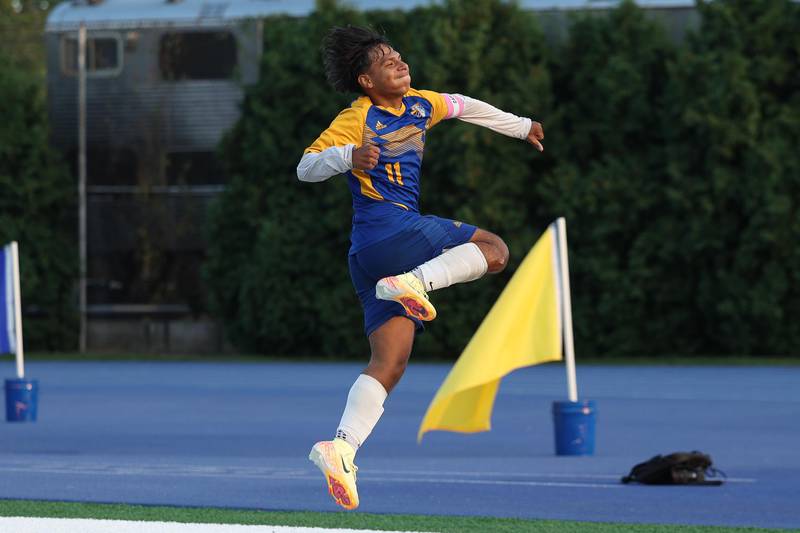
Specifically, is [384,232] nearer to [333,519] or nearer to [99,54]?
[333,519]

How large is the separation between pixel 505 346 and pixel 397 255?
4.46 m

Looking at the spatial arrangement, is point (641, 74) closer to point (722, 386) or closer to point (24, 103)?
point (722, 386)

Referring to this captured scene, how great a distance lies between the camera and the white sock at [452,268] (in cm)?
648

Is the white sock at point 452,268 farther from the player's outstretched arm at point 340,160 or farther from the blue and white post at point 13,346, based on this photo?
the blue and white post at point 13,346

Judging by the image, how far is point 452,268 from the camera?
6492 mm

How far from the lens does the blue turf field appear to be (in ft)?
28.9

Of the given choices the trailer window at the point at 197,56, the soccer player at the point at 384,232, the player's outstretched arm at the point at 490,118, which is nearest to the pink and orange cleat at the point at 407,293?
the soccer player at the point at 384,232

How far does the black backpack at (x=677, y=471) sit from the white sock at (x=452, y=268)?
11.8 feet

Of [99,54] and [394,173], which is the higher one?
[99,54]

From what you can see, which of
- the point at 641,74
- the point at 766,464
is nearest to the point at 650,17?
the point at 641,74

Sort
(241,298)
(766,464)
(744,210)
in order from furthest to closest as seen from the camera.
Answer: (241,298) → (744,210) → (766,464)

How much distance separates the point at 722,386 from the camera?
19.5 meters

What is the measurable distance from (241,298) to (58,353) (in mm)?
4010

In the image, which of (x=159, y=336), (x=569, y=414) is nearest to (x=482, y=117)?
(x=569, y=414)
